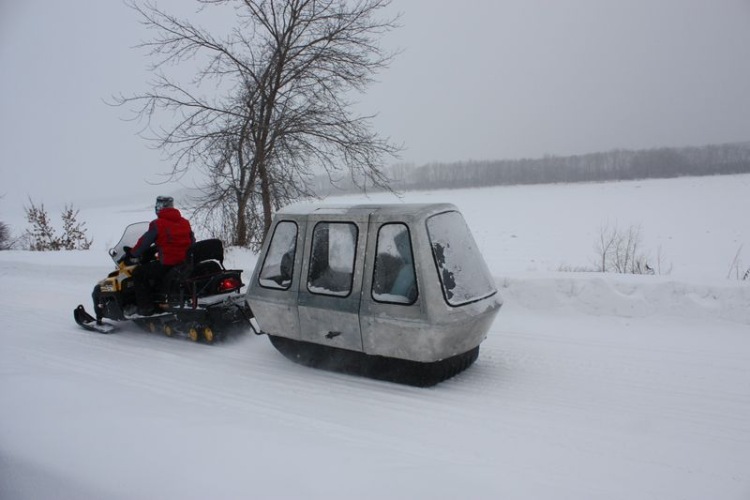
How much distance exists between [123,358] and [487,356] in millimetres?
4423

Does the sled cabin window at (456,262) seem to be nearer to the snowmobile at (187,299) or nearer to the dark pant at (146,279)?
the snowmobile at (187,299)

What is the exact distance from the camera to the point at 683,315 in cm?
618

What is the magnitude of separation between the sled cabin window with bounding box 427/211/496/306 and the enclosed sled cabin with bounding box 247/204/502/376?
0.01 m

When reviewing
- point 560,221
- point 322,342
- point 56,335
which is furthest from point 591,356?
point 560,221

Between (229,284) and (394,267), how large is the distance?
3.18 m

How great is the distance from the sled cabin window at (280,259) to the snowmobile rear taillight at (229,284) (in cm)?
153

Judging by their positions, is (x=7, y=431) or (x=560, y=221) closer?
(x=7, y=431)

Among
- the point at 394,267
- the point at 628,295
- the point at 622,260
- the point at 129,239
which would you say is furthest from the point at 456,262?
the point at 622,260

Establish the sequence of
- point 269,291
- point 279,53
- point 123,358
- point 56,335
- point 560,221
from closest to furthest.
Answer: point 269,291 → point 123,358 → point 56,335 → point 279,53 → point 560,221

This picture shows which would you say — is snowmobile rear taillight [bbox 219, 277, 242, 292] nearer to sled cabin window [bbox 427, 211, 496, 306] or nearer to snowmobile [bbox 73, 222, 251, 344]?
snowmobile [bbox 73, 222, 251, 344]

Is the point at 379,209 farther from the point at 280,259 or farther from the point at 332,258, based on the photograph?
the point at 280,259

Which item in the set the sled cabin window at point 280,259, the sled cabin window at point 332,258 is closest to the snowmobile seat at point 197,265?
the sled cabin window at point 280,259

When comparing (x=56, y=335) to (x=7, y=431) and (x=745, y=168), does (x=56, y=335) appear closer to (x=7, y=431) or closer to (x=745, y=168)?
(x=7, y=431)

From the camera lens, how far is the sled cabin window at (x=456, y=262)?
4.45 metres
